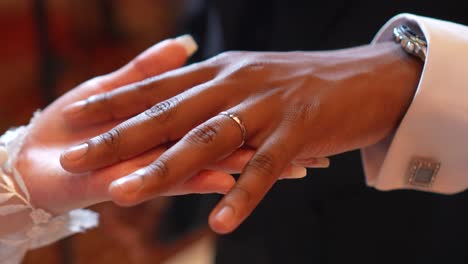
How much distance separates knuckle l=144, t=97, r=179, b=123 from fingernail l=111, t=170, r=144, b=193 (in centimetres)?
10

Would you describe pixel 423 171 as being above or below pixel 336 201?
above

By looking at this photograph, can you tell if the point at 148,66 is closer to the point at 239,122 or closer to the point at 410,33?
the point at 239,122

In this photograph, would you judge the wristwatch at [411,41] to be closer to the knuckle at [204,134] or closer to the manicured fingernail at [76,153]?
the knuckle at [204,134]

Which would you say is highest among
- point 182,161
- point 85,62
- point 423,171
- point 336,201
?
point 182,161

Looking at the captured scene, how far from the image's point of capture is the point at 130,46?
2.53 m

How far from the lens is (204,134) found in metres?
0.58

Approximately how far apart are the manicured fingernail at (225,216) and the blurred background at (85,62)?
2.98 ft

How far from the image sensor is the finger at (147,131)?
23.2 inches

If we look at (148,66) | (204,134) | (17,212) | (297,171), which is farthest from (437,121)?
(17,212)

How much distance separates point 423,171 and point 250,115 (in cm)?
27

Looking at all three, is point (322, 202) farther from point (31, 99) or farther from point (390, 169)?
point (31, 99)

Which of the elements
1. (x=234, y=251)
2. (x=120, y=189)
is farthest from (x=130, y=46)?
(x=120, y=189)

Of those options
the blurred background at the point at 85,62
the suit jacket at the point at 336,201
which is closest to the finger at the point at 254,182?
the suit jacket at the point at 336,201

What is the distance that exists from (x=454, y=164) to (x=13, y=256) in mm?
578
